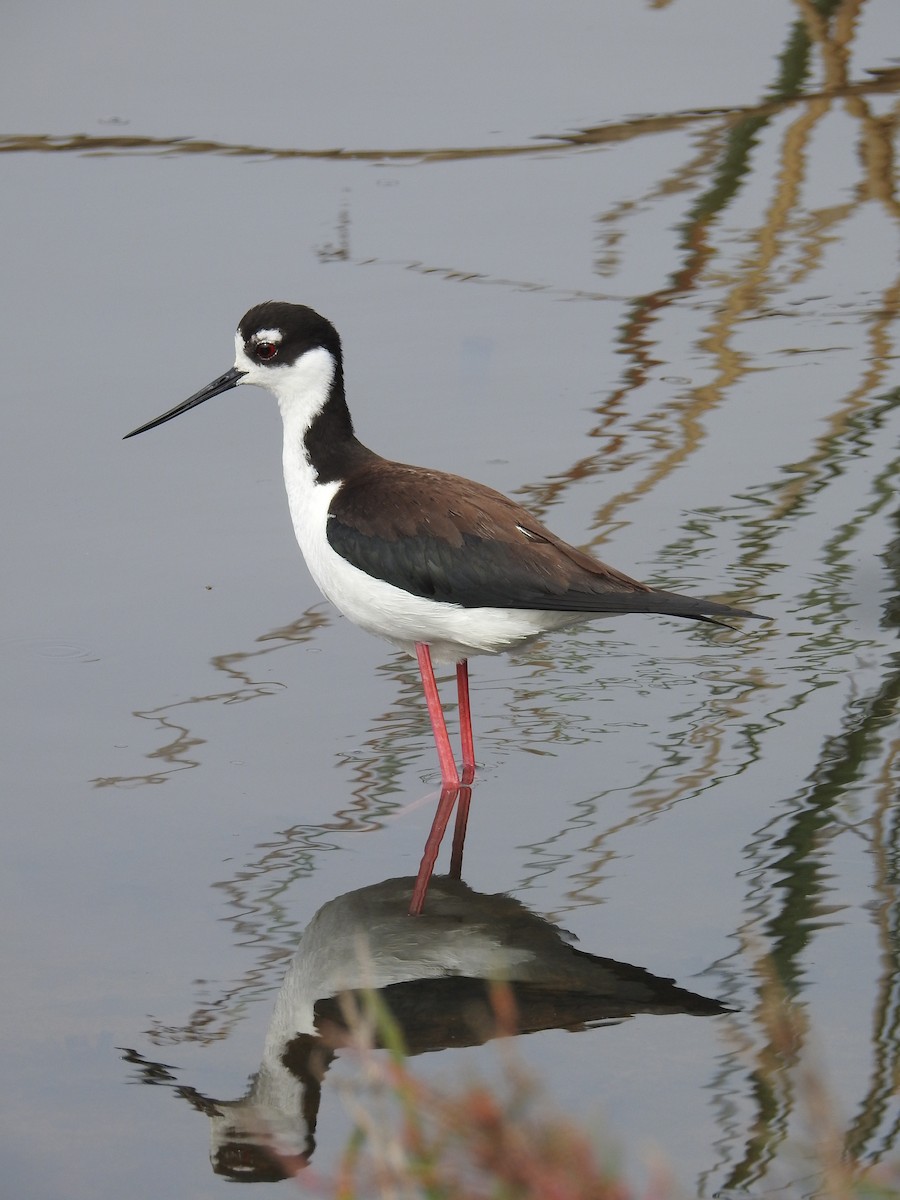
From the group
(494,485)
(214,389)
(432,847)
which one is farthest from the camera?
(494,485)

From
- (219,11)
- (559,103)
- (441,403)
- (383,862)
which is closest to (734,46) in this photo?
(559,103)

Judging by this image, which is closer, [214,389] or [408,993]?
[408,993]

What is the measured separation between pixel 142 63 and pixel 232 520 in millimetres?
5272

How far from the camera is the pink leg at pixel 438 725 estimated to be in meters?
5.42

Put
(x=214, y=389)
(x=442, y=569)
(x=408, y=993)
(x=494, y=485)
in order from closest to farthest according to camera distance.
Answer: (x=408, y=993)
(x=442, y=569)
(x=214, y=389)
(x=494, y=485)

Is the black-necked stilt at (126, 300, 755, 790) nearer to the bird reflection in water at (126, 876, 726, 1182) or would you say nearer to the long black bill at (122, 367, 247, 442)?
the long black bill at (122, 367, 247, 442)

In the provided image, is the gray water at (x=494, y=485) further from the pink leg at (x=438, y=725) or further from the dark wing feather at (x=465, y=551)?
the dark wing feather at (x=465, y=551)

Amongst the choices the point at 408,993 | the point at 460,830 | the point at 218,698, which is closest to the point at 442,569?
the point at 460,830

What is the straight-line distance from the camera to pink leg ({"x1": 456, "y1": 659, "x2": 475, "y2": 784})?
550 centimetres

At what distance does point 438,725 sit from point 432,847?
1.43 ft

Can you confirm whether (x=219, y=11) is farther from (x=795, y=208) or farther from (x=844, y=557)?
(x=844, y=557)

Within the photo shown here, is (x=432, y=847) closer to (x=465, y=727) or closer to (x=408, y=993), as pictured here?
(x=465, y=727)

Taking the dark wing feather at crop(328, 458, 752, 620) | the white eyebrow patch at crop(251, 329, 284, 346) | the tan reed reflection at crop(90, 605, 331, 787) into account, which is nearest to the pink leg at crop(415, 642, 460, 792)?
the dark wing feather at crop(328, 458, 752, 620)

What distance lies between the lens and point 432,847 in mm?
5176
